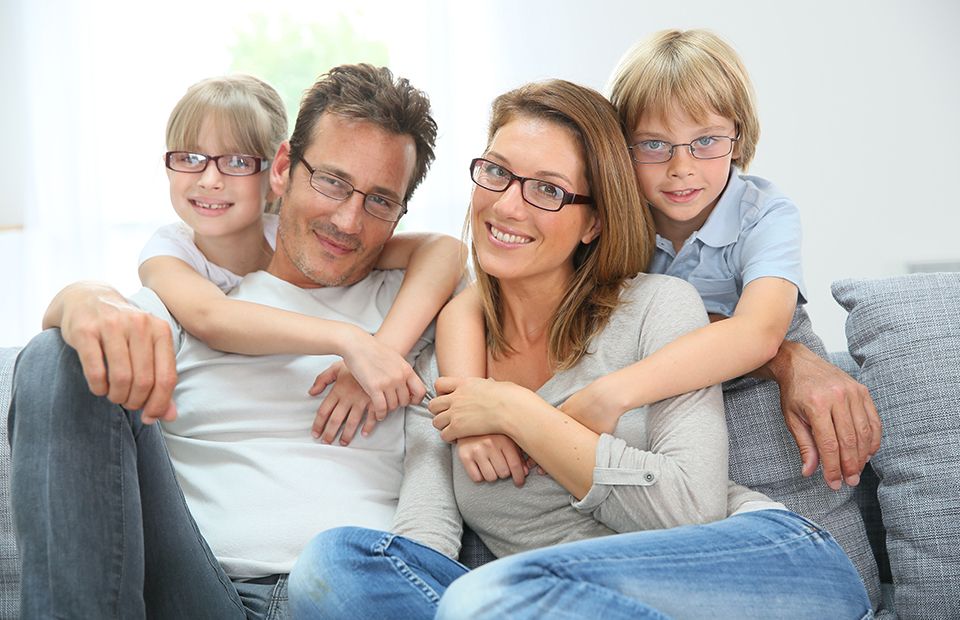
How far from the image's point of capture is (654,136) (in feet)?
6.00

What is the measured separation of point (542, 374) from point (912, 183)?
8.08ft

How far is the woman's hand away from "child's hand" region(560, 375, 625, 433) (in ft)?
0.18

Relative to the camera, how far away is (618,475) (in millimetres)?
Result: 1407

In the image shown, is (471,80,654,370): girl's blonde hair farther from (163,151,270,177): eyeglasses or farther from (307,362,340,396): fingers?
(163,151,270,177): eyeglasses

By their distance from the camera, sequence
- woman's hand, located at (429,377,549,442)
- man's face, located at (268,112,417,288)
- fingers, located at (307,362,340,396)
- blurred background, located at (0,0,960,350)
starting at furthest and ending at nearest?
blurred background, located at (0,0,960,350) → man's face, located at (268,112,417,288) → fingers, located at (307,362,340,396) → woman's hand, located at (429,377,549,442)

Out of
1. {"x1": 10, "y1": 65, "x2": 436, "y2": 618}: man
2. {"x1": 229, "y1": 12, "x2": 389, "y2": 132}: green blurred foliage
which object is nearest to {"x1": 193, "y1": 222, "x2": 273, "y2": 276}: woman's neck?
{"x1": 10, "y1": 65, "x2": 436, "y2": 618}: man

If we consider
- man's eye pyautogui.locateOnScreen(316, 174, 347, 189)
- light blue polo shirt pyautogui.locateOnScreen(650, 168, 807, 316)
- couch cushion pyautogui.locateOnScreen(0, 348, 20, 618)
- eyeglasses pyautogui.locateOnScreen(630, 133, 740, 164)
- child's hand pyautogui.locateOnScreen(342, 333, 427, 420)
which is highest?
eyeglasses pyautogui.locateOnScreen(630, 133, 740, 164)

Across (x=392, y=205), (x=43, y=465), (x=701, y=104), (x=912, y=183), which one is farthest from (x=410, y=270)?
(x=912, y=183)

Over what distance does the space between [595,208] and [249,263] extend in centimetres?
80

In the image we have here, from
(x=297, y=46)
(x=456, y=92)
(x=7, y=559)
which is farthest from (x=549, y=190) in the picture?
(x=297, y=46)

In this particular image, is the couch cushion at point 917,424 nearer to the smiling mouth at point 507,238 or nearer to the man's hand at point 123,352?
the smiling mouth at point 507,238

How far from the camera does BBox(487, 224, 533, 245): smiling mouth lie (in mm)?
1654

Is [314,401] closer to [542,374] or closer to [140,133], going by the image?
[542,374]

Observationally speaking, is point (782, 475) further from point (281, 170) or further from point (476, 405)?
point (281, 170)
